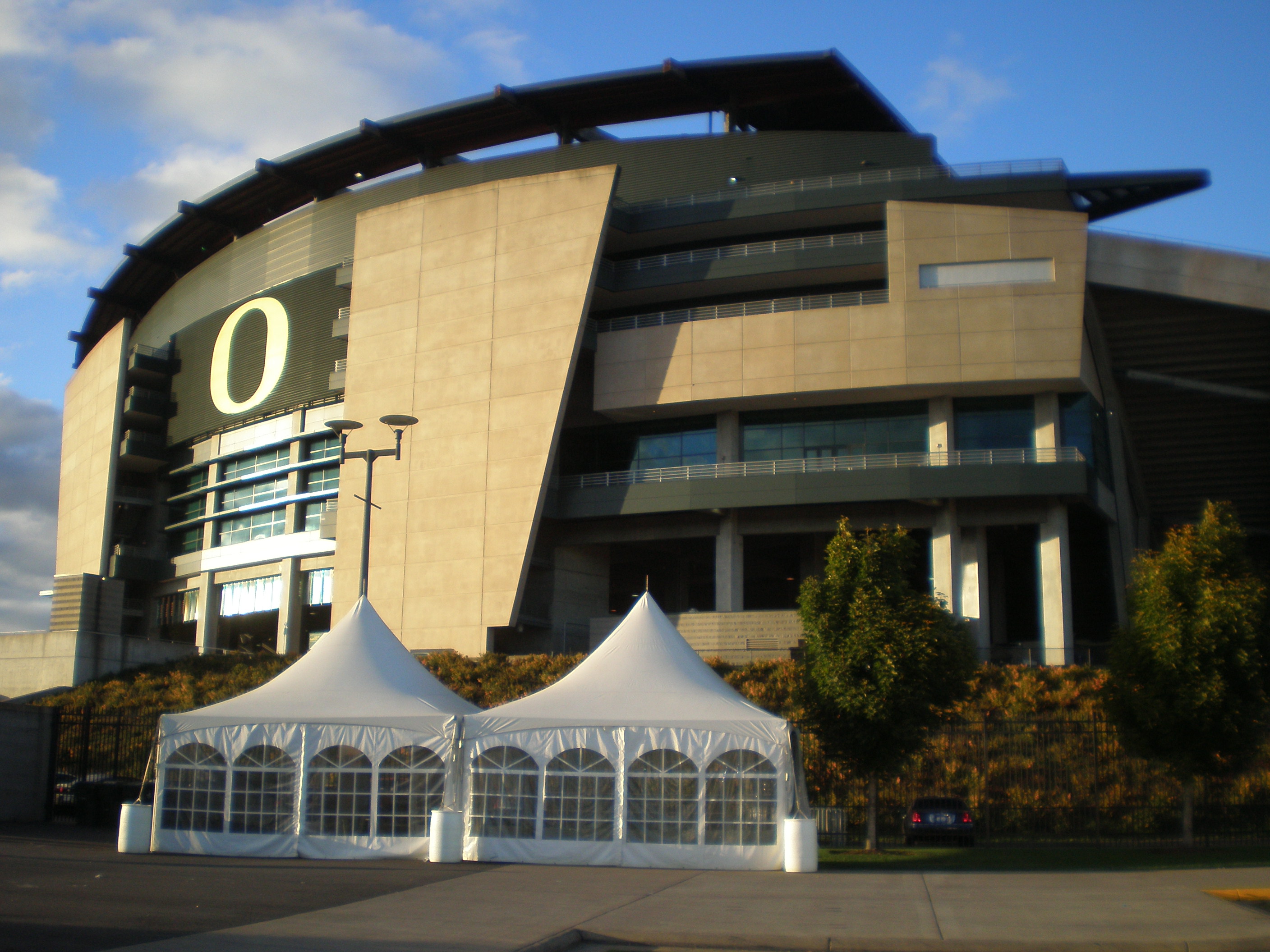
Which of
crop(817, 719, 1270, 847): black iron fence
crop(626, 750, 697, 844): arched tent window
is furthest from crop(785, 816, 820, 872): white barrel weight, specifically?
crop(817, 719, 1270, 847): black iron fence

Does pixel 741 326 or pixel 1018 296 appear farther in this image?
pixel 741 326

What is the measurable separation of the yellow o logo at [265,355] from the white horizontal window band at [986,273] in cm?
3397

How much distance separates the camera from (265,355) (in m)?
62.7

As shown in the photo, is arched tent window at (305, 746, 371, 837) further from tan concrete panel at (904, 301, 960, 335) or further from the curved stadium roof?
the curved stadium roof

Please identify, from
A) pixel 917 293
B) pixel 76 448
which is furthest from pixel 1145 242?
pixel 76 448

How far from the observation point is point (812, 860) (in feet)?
60.6

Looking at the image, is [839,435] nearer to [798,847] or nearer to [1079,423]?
[1079,423]

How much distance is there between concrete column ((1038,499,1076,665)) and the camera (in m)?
43.8

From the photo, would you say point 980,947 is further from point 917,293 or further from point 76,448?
point 76,448

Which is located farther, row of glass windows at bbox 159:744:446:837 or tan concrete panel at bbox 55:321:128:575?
tan concrete panel at bbox 55:321:128:575

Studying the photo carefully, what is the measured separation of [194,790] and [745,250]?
35.2 meters

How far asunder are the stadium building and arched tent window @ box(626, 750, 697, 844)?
25.4m

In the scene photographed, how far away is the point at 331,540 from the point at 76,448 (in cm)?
2843

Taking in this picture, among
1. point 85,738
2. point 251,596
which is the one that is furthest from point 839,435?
point 251,596
